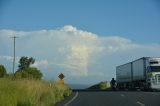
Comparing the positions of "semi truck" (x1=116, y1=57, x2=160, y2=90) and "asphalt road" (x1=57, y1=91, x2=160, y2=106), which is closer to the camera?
"asphalt road" (x1=57, y1=91, x2=160, y2=106)

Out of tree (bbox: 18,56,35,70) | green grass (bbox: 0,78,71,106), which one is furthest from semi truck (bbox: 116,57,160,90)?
tree (bbox: 18,56,35,70)

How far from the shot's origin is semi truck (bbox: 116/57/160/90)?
47.6 meters

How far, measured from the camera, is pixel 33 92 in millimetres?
22703

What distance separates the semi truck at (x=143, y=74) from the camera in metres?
47.6

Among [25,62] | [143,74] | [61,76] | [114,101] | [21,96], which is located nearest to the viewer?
[21,96]

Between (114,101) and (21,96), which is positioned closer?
(21,96)

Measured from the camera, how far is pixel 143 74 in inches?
1983

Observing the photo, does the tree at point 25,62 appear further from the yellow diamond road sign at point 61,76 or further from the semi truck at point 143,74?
the yellow diamond road sign at point 61,76

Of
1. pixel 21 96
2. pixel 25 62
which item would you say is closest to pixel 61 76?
pixel 21 96

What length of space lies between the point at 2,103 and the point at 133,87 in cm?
4202

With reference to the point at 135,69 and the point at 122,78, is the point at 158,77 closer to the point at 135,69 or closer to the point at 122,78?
the point at 135,69

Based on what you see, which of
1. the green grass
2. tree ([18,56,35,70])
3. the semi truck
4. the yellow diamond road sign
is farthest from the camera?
tree ([18,56,35,70])

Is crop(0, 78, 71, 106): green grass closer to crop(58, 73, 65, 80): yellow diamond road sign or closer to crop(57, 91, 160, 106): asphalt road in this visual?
crop(57, 91, 160, 106): asphalt road

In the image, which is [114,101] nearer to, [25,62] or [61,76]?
[61,76]
